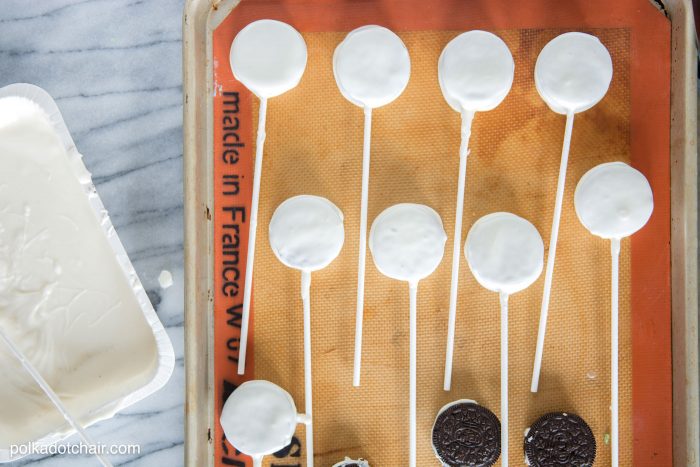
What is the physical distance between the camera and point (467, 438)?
3.64 feet

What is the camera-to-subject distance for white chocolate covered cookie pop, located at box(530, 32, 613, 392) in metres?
1.08

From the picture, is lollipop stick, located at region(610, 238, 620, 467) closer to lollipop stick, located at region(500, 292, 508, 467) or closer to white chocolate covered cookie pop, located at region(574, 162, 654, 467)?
white chocolate covered cookie pop, located at region(574, 162, 654, 467)

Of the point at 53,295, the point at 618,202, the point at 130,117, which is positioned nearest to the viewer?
the point at 618,202

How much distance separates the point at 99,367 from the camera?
1190 millimetres

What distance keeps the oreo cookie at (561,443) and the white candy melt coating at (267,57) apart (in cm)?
72

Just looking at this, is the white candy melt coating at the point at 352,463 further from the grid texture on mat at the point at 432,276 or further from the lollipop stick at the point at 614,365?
the lollipop stick at the point at 614,365

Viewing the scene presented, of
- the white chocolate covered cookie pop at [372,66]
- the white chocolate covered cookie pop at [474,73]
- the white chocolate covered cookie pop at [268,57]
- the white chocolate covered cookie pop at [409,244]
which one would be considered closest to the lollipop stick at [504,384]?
the white chocolate covered cookie pop at [409,244]

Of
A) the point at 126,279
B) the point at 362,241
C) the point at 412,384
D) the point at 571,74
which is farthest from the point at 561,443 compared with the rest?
the point at 126,279

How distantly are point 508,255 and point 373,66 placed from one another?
379mm

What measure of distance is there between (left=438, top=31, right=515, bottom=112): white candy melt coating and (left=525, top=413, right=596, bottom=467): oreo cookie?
1.78 feet

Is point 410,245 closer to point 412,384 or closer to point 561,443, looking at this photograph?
point 412,384

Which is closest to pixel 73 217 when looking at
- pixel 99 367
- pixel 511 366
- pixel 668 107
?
pixel 99 367

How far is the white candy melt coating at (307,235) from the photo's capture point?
3.58 ft

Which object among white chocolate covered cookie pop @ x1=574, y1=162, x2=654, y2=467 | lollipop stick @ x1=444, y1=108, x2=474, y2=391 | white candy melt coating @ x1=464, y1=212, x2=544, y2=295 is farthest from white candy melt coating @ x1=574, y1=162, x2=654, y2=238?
lollipop stick @ x1=444, y1=108, x2=474, y2=391
